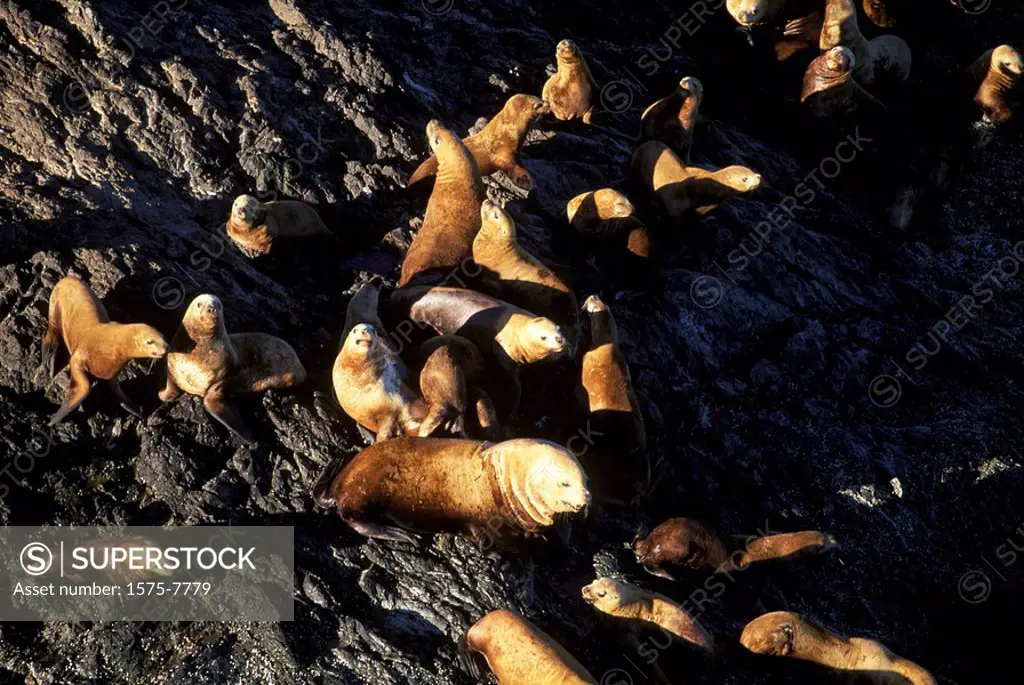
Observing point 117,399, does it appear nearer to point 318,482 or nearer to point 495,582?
point 318,482

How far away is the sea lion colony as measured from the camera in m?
6.32

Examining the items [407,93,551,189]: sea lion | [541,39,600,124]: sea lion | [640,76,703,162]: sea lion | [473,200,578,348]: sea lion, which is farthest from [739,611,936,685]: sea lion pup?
[541,39,600,124]: sea lion

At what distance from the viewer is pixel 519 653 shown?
5816mm

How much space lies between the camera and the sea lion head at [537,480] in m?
6.08

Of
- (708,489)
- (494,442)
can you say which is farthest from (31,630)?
(708,489)

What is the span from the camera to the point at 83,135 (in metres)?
7.77

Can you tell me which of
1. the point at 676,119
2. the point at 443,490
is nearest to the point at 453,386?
the point at 443,490

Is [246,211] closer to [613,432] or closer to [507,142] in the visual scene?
[507,142]

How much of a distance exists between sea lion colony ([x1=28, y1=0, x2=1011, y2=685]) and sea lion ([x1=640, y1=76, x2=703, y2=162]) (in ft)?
2.00

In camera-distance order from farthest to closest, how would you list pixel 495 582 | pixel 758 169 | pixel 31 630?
1. pixel 758 169
2. pixel 495 582
3. pixel 31 630

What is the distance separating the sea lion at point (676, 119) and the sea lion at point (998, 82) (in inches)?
157

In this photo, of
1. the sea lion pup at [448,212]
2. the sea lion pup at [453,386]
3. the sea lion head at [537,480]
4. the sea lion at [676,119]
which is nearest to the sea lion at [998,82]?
the sea lion at [676,119]

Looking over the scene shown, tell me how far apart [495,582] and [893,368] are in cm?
448

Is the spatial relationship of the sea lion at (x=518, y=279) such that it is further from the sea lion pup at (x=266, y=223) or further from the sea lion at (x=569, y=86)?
the sea lion at (x=569, y=86)
